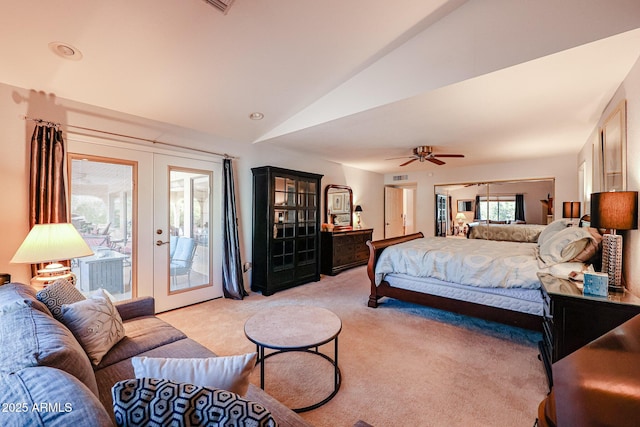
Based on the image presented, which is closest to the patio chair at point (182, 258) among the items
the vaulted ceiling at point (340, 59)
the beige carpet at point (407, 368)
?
the beige carpet at point (407, 368)

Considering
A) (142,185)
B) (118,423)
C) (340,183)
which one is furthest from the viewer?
(340,183)

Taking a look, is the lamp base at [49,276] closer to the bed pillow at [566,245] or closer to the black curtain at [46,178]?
the black curtain at [46,178]

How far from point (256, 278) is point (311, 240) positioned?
1.23 m

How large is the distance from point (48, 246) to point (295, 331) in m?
2.02

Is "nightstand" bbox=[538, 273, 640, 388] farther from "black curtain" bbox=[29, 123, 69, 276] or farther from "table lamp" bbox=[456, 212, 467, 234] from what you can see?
"table lamp" bbox=[456, 212, 467, 234]

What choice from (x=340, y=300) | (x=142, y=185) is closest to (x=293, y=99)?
(x=142, y=185)

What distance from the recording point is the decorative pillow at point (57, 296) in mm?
1599

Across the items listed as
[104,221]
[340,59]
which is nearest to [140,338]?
[104,221]

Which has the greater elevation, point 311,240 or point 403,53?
point 403,53

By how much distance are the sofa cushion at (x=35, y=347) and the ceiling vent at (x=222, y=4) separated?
84.5 inches

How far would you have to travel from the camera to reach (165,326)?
2.06 metres

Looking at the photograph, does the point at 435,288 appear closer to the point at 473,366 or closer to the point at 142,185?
the point at 473,366

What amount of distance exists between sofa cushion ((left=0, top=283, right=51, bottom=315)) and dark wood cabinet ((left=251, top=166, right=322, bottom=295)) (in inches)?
110

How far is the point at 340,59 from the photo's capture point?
2729 mm
